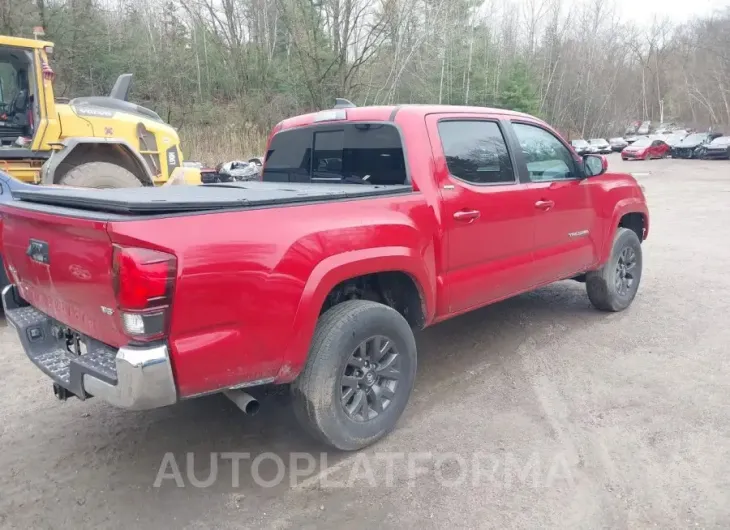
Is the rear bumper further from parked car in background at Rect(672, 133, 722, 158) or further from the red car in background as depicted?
parked car in background at Rect(672, 133, 722, 158)

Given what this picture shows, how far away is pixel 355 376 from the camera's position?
10.7 ft

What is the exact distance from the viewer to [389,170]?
3.80m

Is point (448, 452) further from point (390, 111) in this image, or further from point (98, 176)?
point (98, 176)

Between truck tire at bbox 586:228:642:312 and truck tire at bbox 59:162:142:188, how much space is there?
5.66 metres

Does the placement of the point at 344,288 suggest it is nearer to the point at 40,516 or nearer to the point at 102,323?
the point at 102,323

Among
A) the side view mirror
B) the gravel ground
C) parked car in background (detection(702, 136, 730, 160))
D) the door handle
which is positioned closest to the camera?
the gravel ground

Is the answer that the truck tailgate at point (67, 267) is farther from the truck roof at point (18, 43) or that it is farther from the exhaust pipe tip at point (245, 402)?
the truck roof at point (18, 43)

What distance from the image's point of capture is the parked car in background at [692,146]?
36.2m

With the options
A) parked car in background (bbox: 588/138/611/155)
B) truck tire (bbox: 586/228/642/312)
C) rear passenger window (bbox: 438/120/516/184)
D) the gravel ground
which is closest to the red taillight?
the gravel ground

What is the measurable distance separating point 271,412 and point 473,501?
1547 mm

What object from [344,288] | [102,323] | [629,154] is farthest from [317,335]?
[629,154]

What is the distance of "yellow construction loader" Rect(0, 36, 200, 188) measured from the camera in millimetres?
7695

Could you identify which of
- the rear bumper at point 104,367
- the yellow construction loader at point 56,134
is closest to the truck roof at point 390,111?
the rear bumper at point 104,367

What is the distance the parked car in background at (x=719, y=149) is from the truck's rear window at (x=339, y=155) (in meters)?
37.1
